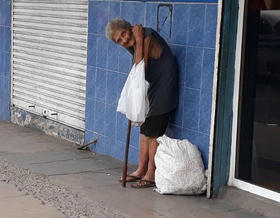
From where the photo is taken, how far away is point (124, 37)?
6855 millimetres

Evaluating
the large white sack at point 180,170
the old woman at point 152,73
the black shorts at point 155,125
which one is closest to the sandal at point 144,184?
the old woman at point 152,73

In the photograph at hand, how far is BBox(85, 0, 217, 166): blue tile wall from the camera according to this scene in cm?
677

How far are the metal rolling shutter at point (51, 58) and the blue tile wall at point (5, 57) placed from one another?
0.16 m

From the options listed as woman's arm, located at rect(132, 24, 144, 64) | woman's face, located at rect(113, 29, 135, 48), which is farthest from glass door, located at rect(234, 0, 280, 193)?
woman's face, located at rect(113, 29, 135, 48)

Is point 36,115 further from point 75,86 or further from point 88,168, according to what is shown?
point 88,168

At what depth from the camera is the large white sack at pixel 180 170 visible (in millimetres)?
6641

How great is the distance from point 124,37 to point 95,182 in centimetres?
158

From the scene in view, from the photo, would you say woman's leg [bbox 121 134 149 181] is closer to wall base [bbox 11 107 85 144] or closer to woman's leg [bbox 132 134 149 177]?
woman's leg [bbox 132 134 149 177]

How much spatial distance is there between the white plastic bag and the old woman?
118mm

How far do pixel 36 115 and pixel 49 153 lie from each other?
62.9 inches

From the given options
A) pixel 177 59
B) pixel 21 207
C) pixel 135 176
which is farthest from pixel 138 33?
pixel 21 207

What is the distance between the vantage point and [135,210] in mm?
6246

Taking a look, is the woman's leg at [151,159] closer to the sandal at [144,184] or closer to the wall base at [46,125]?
the sandal at [144,184]

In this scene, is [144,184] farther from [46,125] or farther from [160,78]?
[46,125]
